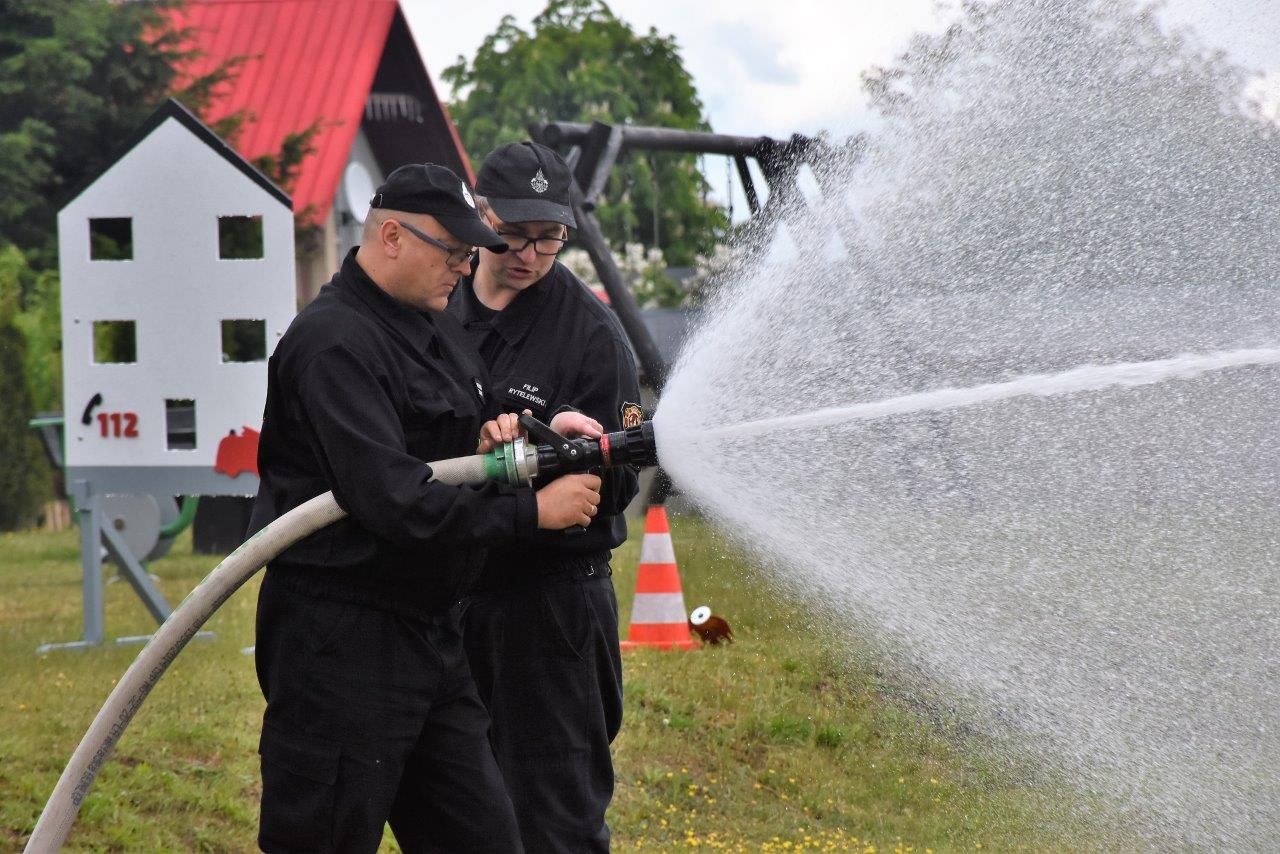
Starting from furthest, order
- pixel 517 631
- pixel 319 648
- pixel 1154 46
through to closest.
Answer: pixel 1154 46 < pixel 517 631 < pixel 319 648

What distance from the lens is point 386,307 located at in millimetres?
3465

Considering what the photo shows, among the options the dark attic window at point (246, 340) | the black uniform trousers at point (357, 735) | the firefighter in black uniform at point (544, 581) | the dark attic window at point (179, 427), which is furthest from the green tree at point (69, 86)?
the black uniform trousers at point (357, 735)

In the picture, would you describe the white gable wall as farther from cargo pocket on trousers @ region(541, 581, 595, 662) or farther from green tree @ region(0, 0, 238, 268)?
green tree @ region(0, 0, 238, 268)

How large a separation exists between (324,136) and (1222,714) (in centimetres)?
1466

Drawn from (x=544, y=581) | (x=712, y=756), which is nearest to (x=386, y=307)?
(x=544, y=581)

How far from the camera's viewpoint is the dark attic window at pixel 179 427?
8148mm

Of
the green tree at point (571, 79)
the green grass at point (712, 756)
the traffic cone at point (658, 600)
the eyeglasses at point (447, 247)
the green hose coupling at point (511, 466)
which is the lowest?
the green grass at point (712, 756)

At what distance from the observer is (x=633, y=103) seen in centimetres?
3516

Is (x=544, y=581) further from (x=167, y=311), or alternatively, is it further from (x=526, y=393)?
(x=167, y=311)

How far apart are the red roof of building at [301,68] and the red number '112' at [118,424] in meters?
10.2

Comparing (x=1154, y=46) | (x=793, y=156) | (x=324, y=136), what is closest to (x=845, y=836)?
(x=1154, y=46)

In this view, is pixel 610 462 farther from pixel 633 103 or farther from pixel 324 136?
pixel 633 103

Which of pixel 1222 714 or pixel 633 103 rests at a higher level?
pixel 633 103

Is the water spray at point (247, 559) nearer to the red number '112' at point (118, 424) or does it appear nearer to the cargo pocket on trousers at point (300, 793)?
the cargo pocket on trousers at point (300, 793)
